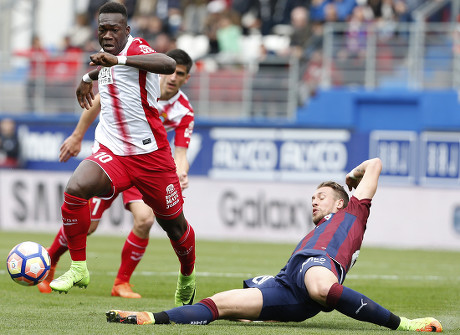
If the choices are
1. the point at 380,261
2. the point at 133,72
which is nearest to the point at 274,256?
the point at 380,261

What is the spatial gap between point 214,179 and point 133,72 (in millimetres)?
12760

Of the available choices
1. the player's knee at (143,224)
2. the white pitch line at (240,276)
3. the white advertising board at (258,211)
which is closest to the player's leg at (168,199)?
the player's knee at (143,224)

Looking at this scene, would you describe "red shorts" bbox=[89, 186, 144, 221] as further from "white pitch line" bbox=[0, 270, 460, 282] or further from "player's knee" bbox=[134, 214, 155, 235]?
"white pitch line" bbox=[0, 270, 460, 282]

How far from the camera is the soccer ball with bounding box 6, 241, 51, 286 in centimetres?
758

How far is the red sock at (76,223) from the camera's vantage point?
7.56 metres

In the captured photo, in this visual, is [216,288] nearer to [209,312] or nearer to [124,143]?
[124,143]

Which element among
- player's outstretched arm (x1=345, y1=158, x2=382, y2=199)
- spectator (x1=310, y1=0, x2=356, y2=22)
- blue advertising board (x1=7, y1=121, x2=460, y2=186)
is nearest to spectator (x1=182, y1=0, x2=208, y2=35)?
spectator (x1=310, y1=0, x2=356, y2=22)

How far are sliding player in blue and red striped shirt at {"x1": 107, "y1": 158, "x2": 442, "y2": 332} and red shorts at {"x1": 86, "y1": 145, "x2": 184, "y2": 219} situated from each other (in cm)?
117

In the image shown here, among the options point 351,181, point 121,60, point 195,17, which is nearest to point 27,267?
point 121,60

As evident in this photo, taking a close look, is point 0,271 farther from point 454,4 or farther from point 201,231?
point 454,4

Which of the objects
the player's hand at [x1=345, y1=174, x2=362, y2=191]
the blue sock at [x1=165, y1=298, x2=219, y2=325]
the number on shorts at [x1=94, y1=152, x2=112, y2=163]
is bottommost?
the blue sock at [x1=165, y1=298, x2=219, y2=325]

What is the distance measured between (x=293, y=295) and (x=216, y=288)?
3229mm

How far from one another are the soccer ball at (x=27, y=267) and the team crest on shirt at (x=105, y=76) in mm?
1540

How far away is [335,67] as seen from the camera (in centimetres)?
2123
